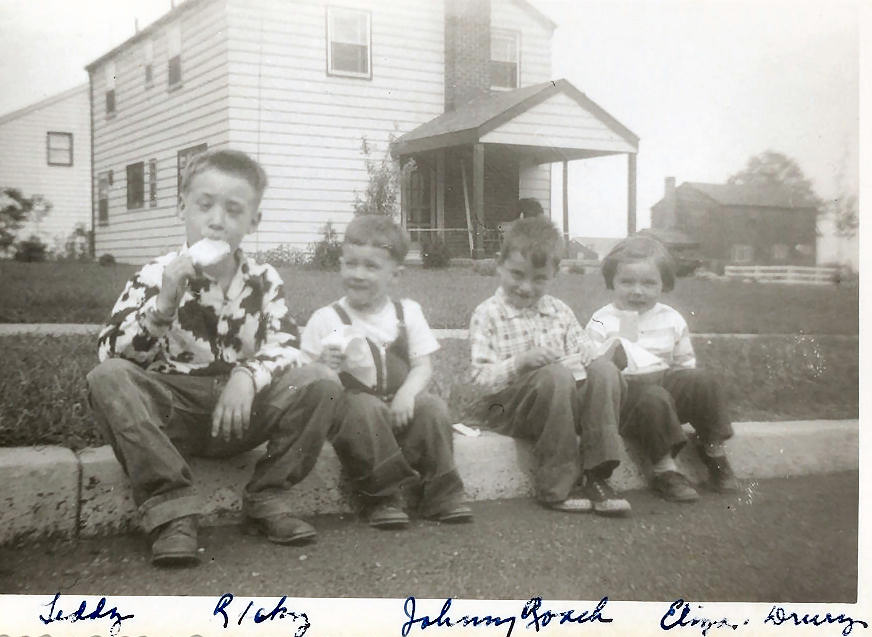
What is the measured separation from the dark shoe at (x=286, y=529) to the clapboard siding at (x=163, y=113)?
1.83 ft

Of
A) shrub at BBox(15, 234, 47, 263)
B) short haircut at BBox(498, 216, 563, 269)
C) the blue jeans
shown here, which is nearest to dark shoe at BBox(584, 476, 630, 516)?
the blue jeans

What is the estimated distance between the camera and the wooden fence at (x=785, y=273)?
1.66 meters

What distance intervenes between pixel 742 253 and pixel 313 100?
102 centimetres

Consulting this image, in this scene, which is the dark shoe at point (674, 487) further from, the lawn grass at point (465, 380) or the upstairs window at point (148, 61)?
the upstairs window at point (148, 61)

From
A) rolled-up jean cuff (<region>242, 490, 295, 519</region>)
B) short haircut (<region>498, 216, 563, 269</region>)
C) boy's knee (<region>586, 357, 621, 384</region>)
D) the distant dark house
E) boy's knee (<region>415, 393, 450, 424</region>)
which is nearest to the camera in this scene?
rolled-up jean cuff (<region>242, 490, 295, 519</region>)

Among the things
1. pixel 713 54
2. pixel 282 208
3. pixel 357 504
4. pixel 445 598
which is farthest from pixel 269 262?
pixel 713 54

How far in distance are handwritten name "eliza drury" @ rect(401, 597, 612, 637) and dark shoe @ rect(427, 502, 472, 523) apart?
0.47 ft

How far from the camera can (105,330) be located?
1.25 meters

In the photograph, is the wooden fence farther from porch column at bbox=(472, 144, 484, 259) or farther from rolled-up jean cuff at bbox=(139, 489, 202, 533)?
rolled-up jean cuff at bbox=(139, 489, 202, 533)

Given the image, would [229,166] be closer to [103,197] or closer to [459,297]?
[103,197]

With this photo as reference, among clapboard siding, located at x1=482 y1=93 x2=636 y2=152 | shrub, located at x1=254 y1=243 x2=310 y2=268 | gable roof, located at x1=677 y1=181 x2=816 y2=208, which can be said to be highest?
clapboard siding, located at x1=482 y1=93 x2=636 y2=152

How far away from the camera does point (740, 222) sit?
170 cm

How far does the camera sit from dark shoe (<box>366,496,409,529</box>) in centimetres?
131

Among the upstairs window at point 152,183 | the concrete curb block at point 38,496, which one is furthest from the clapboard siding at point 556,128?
the concrete curb block at point 38,496
